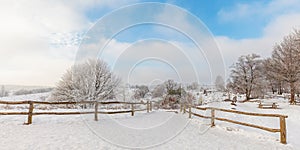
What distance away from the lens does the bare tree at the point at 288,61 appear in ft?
63.0

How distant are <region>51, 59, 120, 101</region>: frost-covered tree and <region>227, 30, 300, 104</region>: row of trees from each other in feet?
61.2

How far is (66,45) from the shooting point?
37.8 ft

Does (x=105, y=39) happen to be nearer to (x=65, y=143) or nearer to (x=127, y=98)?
(x=65, y=143)

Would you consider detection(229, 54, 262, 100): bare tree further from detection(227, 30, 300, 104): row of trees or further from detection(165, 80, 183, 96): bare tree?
detection(165, 80, 183, 96): bare tree

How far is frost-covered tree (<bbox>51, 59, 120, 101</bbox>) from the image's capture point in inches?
717

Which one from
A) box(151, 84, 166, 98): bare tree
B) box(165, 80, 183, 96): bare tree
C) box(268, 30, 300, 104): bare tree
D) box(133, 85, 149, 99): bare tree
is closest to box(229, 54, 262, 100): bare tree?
box(268, 30, 300, 104): bare tree

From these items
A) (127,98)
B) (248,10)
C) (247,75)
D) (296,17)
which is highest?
(296,17)

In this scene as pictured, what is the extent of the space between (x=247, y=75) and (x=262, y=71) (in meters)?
2.34

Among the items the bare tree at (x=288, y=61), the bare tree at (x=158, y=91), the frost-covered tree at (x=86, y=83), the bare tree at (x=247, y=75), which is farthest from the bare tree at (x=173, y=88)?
the bare tree at (x=247, y=75)

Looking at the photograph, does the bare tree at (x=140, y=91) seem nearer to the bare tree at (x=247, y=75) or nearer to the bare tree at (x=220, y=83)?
the bare tree at (x=220, y=83)

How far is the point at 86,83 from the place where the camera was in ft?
60.0

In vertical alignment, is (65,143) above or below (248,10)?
below

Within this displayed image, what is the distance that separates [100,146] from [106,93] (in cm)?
1508

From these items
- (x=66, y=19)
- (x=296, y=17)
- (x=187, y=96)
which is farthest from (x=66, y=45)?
(x=296, y=17)
